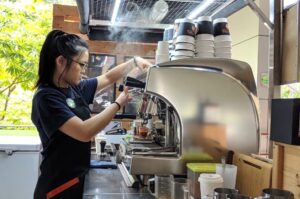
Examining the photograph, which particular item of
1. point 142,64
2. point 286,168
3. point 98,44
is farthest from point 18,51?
point 286,168

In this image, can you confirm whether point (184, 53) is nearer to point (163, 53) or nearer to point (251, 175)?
point (163, 53)

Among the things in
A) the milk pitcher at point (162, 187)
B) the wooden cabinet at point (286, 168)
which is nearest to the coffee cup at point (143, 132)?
the milk pitcher at point (162, 187)

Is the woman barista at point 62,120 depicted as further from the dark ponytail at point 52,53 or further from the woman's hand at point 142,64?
the woman's hand at point 142,64

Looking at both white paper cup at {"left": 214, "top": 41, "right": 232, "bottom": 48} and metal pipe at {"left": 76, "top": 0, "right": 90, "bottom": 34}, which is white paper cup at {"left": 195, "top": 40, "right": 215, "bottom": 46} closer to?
white paper cup at {"left": 214, "top": 41, "right": 232, "bottom": 48}

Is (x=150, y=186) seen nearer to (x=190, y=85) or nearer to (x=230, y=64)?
(x=190, y=85)

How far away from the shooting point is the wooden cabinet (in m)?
1.02

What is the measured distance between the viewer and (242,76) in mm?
1585

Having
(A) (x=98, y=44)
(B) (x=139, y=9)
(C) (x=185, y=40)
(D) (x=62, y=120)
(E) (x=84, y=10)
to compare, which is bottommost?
(D) (x=62, y=120)

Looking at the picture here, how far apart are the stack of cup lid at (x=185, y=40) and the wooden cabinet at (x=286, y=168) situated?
26.7 inches

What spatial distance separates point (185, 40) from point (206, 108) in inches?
13.9

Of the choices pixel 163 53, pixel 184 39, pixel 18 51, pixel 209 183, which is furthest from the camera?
pixel 18 51

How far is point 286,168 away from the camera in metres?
1.10

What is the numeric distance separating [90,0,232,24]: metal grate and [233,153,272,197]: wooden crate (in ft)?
3.05

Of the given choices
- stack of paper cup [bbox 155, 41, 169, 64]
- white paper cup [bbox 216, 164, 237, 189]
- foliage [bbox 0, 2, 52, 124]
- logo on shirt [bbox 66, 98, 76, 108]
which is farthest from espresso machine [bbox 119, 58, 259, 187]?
foliage [bbox 0, 2, 52, 124]
